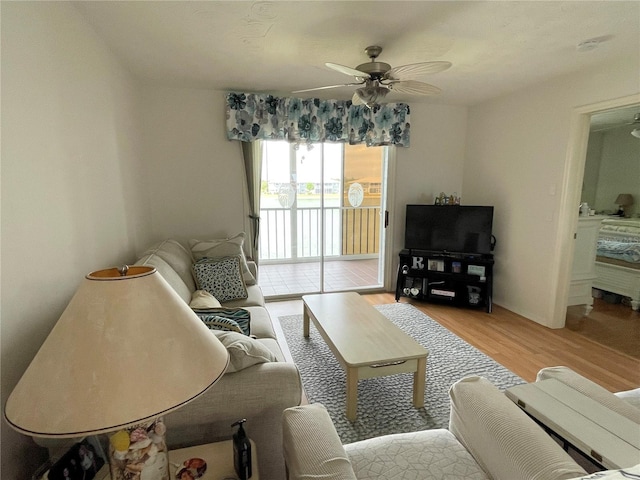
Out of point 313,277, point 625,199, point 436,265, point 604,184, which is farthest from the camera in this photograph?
point 604,184

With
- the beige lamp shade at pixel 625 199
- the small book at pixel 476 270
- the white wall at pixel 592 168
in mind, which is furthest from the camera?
the white wall at pixel 592 168

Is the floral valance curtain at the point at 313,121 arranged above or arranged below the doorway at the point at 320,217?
above

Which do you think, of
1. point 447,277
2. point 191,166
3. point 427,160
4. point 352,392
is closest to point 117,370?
point 352,392

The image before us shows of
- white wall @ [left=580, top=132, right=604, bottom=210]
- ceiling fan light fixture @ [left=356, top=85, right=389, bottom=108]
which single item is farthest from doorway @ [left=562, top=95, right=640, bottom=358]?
ceiling fan light fixture @ [left=356, top=85, right=389, bottom=108]

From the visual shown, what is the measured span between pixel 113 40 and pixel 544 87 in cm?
369

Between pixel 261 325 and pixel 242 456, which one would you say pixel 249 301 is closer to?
pixel 261 325

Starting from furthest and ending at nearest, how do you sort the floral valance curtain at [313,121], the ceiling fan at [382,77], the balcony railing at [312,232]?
the balcony railing at [312,232]
the floral valance curtain at [313,121]
the ceiling fan at [382,77]

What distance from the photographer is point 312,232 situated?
18.7 ft

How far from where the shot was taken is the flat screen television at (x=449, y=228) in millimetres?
3725

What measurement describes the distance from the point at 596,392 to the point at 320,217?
3.32 meters

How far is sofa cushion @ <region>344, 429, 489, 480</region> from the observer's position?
3.63ft

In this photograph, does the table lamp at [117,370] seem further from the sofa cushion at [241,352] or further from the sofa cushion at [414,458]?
the sofa cushion at [414,458]

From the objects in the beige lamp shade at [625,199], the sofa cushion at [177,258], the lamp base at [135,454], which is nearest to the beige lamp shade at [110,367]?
the lamp base at [135,454]

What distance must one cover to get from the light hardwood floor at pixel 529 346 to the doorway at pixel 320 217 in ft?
3.45
